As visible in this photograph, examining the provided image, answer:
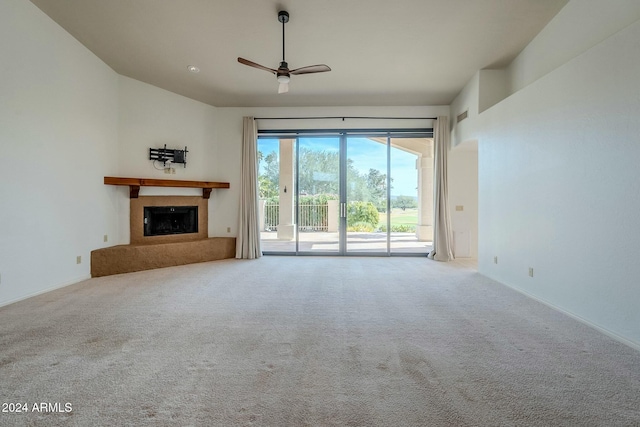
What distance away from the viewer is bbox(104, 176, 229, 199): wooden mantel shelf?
477cm

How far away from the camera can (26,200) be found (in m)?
3.41

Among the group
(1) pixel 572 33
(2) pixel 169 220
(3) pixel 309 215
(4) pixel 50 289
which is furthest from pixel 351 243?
(4) pixel 50 289

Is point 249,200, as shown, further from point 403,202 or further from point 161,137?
point 403,202

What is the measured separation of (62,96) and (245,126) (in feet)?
9.76

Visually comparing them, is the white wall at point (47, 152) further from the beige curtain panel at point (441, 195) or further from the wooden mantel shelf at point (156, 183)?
the beige curtain panel at point (441, 195)

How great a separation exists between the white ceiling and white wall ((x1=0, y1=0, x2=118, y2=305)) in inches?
14.1

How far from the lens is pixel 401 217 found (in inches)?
257

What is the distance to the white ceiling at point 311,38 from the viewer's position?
3.41 metres

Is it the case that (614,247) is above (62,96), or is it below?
below

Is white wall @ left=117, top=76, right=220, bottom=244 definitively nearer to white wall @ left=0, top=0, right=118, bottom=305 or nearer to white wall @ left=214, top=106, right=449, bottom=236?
white wall @ left=214, top=106, right=449, bottom=236

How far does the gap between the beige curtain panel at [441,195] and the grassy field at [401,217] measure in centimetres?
63

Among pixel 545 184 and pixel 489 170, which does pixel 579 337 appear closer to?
pixel 545 184

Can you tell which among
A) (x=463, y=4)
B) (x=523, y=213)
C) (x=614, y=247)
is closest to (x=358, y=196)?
(x=523, y=213)

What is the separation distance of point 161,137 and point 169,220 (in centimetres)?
158
